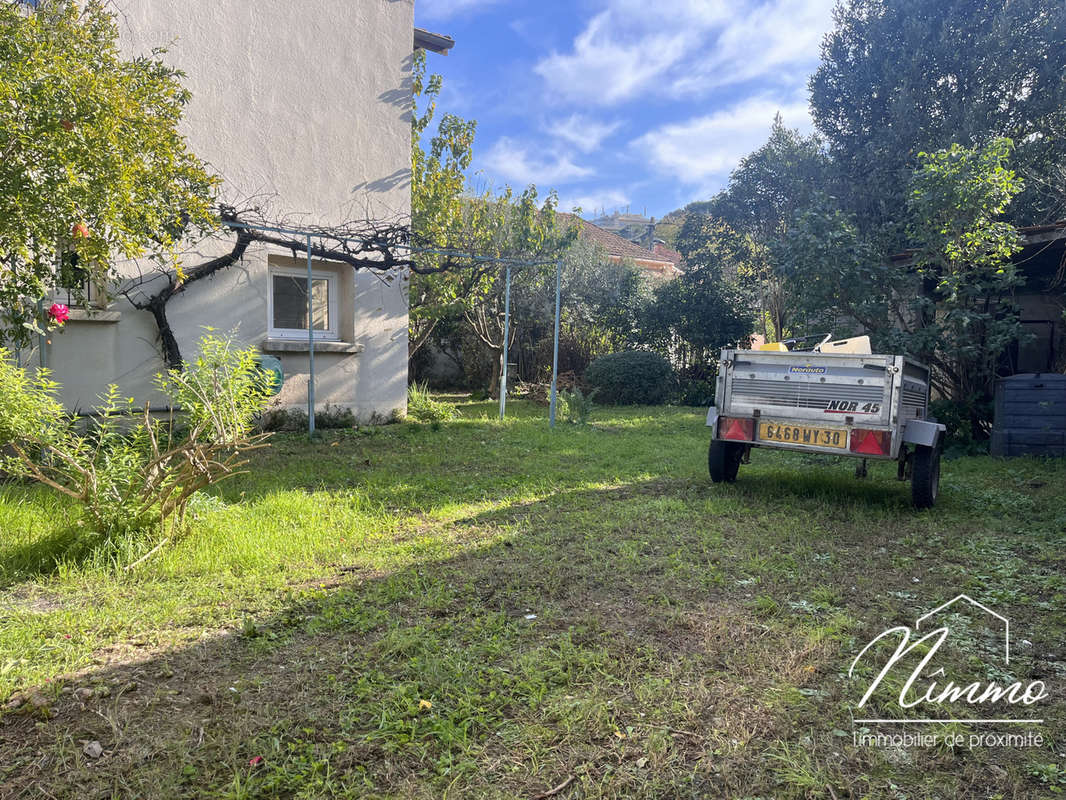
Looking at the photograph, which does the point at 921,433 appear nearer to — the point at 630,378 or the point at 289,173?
the point at 289,173

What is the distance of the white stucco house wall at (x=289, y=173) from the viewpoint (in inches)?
298

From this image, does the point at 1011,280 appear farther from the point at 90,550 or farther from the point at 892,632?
the point at 90,550

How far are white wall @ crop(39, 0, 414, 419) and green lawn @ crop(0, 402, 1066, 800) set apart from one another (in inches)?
122

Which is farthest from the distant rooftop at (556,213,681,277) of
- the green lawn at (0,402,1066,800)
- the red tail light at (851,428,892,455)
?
the green lawn at (0,402,1066,800)

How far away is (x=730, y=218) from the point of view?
680 inches

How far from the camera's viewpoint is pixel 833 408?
18.5ft

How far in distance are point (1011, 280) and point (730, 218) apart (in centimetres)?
933

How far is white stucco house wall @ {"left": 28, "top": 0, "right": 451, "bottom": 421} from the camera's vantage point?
7559mm

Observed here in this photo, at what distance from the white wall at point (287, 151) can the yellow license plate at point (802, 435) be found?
19.9 feet

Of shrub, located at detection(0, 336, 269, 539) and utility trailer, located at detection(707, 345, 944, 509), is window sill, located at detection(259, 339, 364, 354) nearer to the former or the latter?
shrub, located at detection(0, 336, 269, 539)

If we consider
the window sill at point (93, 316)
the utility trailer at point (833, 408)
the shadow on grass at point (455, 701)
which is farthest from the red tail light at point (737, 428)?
the window sill at point (93, 316)

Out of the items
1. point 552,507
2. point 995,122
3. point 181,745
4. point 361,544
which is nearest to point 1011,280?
point 995,122

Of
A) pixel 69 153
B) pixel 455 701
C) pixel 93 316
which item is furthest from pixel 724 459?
pixel 93 316

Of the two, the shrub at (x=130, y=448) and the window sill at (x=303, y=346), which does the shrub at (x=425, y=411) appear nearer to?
the window sill at (x=303, y=346)
